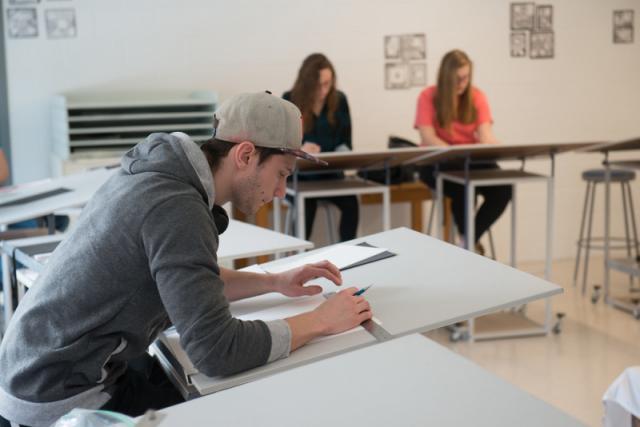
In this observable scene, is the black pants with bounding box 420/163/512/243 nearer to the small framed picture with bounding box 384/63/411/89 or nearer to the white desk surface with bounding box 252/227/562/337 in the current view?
the small framed picture with bounding box 384/63/411/89

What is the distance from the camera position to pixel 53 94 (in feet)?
17.4

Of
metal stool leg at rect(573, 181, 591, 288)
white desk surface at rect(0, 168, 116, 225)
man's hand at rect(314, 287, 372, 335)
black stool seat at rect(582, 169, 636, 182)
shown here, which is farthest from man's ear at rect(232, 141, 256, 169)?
metal stool leg at rect(573, 181, 591, 288)

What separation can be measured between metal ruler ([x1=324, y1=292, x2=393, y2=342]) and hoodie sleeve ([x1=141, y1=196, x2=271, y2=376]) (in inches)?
10.2

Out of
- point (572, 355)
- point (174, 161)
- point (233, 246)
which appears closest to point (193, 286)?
point (174, 161)

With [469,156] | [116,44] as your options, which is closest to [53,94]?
[116,44]

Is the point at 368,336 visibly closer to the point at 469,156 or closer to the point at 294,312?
the point at 294,312

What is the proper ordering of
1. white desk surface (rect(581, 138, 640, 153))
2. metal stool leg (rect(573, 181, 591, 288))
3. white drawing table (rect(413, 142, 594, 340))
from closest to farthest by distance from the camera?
white drawing table (rect(413, 142, 594, 340)), white desk surface (rect(581, 138, 640, 153)), metal stool leg (rect(573, 181, 591, 288))

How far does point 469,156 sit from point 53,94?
2578 millimetres

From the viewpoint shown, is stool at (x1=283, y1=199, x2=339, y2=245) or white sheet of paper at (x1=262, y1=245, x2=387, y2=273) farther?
stool at (x1=283, y1=199, x2=339, y2=245)

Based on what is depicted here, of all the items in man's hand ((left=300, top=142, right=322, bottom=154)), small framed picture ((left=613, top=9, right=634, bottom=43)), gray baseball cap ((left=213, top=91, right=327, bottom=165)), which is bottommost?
man's hand ((left=300, top=142, right=322, bottom=154))

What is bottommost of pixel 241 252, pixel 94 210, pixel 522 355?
pixel 522 355

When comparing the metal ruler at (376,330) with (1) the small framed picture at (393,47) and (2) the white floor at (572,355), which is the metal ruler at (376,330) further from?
(1) the small framed picture at (393,47)

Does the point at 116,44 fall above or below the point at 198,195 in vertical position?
above

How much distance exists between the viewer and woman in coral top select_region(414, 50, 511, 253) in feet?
15.9
